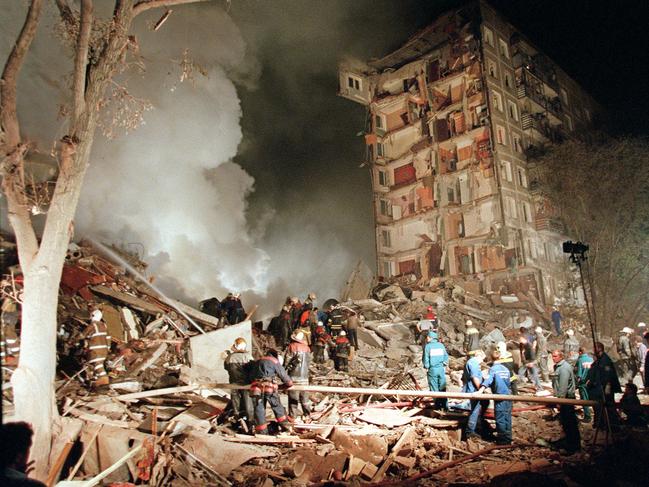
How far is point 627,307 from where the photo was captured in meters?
25.0

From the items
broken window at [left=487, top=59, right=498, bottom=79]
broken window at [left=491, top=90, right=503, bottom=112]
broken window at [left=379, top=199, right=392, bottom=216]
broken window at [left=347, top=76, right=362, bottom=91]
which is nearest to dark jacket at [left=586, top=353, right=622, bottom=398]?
broken window at [left=491, top=90, right=503, bottom=112]

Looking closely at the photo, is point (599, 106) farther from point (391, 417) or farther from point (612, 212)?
point (391, 417)

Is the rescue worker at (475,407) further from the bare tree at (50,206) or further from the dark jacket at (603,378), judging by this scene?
the bare tree at (50,206)

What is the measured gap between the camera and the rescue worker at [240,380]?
25.3 ft

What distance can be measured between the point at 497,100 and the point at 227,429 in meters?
32.4

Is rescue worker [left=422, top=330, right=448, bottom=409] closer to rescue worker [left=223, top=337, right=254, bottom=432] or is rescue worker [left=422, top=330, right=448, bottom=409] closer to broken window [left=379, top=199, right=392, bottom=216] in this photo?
rescue worker [left=223, top=337, right=254, bottom=432]

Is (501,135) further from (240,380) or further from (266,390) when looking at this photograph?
(266,390)

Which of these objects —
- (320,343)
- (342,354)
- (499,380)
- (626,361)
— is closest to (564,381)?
(499,380)

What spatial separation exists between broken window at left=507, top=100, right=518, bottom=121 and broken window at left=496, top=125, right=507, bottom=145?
2039 mm

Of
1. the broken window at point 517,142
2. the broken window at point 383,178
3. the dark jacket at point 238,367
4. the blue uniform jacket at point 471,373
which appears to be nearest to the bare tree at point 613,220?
the broken window at point 517,142

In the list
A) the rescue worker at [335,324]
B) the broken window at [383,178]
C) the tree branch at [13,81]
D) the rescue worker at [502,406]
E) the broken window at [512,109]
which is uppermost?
the broken window at [512,109]

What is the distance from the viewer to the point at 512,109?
1293 inches

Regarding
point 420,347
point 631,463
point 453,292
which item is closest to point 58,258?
point 631,463

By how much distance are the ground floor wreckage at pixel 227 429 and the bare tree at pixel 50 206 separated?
355mm
